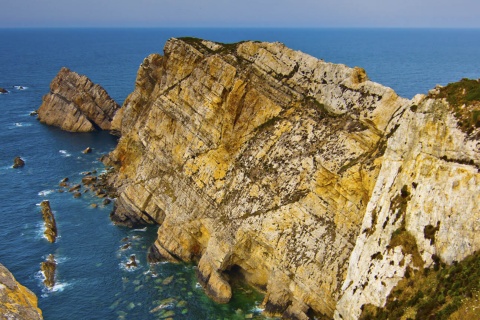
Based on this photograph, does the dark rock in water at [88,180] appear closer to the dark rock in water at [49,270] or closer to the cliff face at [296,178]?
the cliff face at [296,178]

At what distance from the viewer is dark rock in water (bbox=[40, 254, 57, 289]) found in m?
60.1

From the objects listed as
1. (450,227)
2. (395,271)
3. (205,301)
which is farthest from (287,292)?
(450,227)

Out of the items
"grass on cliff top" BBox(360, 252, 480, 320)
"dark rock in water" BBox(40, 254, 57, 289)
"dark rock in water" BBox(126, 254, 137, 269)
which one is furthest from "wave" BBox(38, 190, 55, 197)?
"grass on cliff top" BBox(360, 252, 480, 320)

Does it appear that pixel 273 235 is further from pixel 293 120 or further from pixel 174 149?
pixel 174 149

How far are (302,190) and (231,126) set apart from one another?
16.2m

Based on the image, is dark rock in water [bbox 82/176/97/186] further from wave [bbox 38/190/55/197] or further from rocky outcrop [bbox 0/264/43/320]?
rocky outcrop [bbox 0/264/43/320]

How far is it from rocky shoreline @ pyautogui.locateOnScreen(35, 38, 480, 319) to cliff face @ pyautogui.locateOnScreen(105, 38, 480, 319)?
0.17 meters

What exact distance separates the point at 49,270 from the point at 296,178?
126 ft

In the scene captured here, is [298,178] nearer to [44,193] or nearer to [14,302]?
[14,302]

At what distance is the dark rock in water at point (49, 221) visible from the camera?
234ft

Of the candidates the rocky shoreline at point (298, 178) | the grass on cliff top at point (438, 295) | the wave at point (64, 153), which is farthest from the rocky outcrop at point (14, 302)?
the wave at point (64, 153)

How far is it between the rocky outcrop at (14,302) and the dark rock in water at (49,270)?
12.8 m

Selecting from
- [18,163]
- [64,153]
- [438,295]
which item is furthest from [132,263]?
[64,153]

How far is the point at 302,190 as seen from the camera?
56.0 metres
